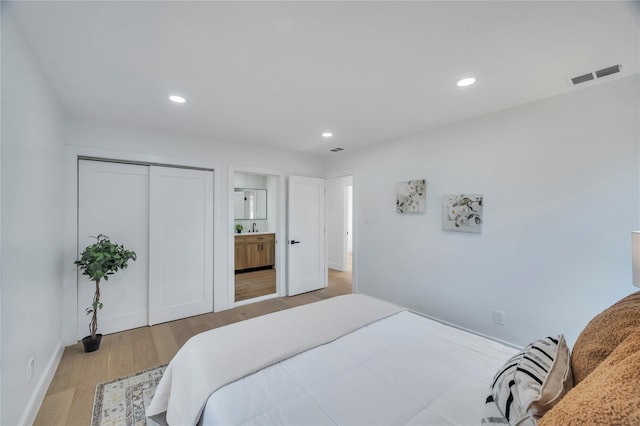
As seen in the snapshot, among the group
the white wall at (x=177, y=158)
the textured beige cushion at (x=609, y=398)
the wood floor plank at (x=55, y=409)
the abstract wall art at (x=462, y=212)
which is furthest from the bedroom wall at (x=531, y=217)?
the wood floor plank at (x=55, y=409)

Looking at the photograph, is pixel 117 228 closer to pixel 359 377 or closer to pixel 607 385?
pixel 359 377

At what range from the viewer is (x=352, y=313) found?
1980 mm

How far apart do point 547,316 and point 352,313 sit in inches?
73.1

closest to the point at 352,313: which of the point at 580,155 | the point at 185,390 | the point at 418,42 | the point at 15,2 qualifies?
the point at 185,390

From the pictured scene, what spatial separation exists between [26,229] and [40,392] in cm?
121

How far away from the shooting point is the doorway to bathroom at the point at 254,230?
5.67 metres

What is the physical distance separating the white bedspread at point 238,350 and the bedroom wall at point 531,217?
1.38 meters

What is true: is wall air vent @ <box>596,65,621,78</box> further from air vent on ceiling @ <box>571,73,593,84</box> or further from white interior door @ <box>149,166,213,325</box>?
white interior door @ <box>149,166,213,325</box>

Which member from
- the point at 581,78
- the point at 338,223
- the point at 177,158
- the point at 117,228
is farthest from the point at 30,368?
the point at 338,223

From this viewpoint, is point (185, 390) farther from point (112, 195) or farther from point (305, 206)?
point (305, 206)

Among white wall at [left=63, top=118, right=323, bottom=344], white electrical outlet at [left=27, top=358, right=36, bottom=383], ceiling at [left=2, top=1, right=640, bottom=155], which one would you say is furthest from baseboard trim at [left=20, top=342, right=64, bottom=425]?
ceiling at [left=2, top=1, right=640, bottom=155]

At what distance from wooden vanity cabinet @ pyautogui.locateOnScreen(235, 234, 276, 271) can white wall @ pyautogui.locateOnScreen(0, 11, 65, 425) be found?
3.44 metres

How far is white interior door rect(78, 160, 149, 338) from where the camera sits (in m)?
2.82

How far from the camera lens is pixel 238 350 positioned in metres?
1.45
